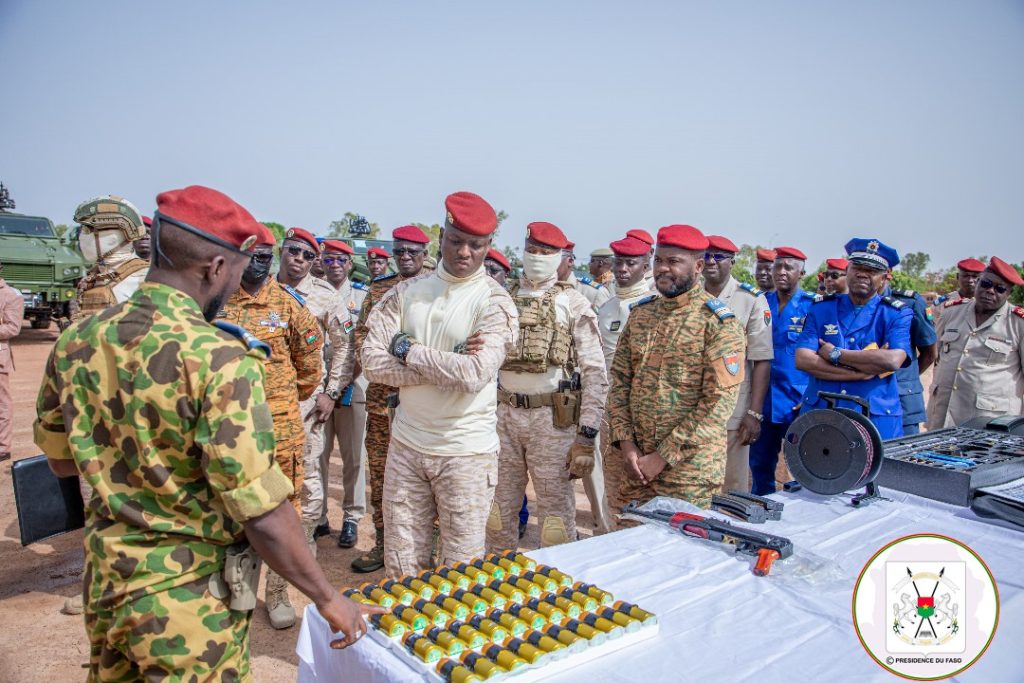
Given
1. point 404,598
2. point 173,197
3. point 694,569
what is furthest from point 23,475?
point 694,569

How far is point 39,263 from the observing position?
15.3 m

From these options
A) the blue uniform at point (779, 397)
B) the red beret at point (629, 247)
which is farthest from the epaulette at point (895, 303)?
the red beret at point (629, 247)

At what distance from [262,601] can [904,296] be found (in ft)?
16.3

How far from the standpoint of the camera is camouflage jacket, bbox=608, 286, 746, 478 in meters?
3.45

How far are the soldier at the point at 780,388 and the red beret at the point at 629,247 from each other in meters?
1.17

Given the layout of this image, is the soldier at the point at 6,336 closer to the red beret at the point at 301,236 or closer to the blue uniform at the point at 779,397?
the red beret at the point at 301,236

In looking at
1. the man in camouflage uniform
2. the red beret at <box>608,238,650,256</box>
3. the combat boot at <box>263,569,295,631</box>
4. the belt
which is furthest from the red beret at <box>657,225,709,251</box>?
the combat boot at <box>263,569,295,631</box>

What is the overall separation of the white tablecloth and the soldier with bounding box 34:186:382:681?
395mm

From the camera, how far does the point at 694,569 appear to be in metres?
2.42

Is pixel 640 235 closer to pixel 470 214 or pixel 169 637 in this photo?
pixel 470 214

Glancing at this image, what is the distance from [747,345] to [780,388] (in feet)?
2.01

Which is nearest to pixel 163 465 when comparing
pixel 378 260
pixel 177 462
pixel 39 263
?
pixel 177 462

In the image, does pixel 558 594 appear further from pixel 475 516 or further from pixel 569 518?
pixel 569 518

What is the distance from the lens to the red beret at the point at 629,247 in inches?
244
